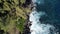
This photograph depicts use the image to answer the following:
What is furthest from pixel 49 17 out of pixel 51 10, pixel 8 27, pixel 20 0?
pixel 8 27

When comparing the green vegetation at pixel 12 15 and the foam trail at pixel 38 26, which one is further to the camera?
the foam trail at pixel 38 26

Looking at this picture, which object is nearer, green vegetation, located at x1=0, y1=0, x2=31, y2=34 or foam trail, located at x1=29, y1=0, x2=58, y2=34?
green vegetation, located at x1=0, y1=0, x2=31, y2=34

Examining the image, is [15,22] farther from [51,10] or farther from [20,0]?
[51,10]

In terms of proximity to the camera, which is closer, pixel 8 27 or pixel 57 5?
pixel 8 27
